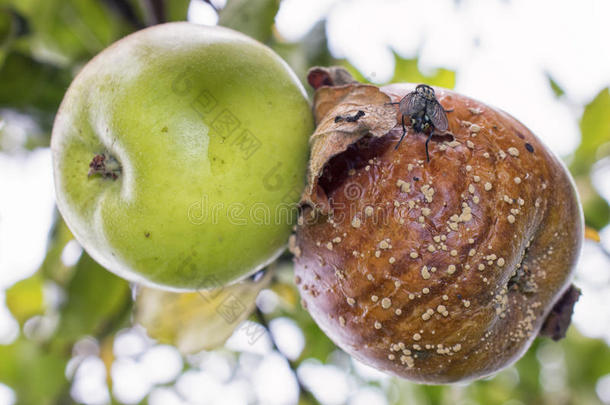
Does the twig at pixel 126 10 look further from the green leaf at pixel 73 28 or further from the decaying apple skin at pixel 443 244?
the decaying apple skin at pixel 443 244

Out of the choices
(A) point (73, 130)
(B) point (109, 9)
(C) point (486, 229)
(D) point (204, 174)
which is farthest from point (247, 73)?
(B) point (109, 9)

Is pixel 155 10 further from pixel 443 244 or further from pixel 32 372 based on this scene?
pixel 32 372

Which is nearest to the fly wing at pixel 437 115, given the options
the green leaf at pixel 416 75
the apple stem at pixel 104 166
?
the apple stem at pixel 104 166

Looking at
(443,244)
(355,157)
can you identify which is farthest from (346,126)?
(443,244)

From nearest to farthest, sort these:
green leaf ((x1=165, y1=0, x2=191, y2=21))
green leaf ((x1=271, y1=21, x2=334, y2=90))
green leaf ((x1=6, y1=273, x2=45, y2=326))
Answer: green leaf ((x1=165, y1=0, x2=191, y2=21)) < green leaf ((x1=271, y1=21, x2=334, y2=90)) < green leaf ((x1=6, y1=273, x2=45, y2=326))

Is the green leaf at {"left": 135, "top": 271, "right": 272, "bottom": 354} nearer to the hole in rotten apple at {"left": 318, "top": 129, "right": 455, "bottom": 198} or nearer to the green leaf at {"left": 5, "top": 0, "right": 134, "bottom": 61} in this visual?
the hole in rotten apple at {"left": 318, "top": 129, "right": 455, "bottom": 198}

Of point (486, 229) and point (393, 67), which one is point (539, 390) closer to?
point (393, 67)

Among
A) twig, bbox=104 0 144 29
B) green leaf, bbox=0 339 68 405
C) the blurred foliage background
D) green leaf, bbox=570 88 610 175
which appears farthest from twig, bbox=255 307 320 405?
green leaf, bbox=570 88 610 175
